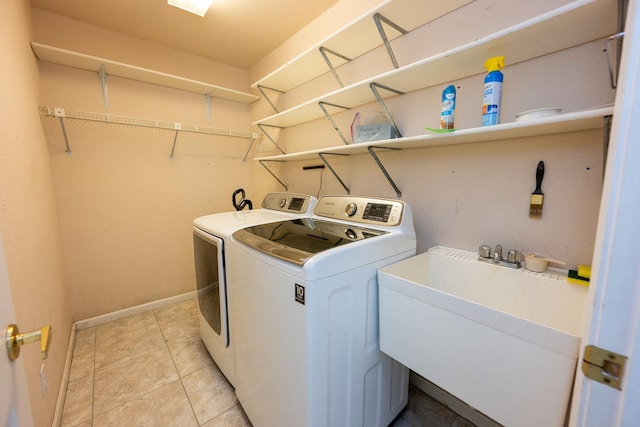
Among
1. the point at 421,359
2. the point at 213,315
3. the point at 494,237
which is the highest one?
the point at 494,237

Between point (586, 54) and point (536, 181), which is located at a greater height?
point (586, 54)

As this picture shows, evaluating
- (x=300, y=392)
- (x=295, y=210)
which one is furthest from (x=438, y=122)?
(x=300, y=392)

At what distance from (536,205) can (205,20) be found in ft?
8.39

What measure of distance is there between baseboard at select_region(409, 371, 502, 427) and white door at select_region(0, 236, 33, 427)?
5.84 ft

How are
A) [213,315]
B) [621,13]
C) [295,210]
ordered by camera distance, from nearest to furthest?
[621,13]
[213,315]
[295,210]

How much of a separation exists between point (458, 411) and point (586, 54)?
1.82 metres

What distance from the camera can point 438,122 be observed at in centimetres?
148

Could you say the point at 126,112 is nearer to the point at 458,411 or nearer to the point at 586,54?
the point at 586,54

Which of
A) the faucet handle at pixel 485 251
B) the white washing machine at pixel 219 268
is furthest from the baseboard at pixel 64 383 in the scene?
the faucet handle at pixel 485 251

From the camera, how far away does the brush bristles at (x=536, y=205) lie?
115 cm

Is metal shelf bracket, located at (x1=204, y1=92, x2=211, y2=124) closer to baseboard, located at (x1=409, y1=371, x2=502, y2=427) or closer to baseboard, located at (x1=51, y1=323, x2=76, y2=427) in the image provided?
baseboard, located at (x1=51, y1=323, x2=76, y2=427)

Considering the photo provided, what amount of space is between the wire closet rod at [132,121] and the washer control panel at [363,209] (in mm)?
1554

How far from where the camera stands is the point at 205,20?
2.07 m

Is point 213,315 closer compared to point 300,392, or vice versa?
point 300,392
